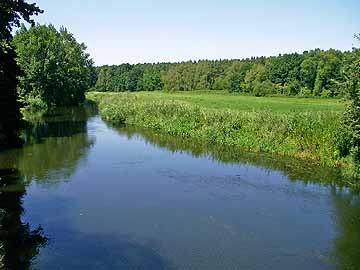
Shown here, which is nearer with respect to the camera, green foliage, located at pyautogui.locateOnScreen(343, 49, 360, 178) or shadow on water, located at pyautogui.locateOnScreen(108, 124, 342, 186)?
green foliage, located at pyautogui.locateOnScreen(343, 49, 360, 178)

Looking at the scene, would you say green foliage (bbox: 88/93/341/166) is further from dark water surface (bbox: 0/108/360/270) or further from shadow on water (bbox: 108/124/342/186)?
dark water surface (bbox: 0/108/360/270)

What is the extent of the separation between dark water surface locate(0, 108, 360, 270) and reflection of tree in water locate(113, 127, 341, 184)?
122 millimetres

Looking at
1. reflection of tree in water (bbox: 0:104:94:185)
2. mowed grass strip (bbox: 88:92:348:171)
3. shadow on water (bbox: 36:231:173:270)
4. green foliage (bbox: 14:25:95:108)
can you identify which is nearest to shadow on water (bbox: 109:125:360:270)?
mowed grass strip (bbox: 88:92:348:171)

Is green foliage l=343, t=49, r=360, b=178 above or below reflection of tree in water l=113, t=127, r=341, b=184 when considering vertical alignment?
above

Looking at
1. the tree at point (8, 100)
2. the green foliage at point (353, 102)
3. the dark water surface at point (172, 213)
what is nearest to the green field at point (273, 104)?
the green foliage at point (353, 102)

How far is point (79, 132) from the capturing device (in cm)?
3909

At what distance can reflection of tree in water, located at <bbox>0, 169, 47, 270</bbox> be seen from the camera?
11414 mm

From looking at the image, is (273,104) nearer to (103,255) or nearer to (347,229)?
(347,229)

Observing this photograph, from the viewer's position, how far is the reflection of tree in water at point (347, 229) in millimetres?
12398

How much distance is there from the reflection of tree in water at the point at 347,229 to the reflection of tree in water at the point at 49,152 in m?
13.6

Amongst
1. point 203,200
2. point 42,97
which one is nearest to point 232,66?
point 42,97

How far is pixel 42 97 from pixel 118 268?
56.0 m

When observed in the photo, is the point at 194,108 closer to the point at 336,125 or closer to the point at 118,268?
the point at 336,125

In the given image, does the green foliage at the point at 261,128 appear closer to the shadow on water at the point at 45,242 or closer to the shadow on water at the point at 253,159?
the shadow on water at the point at 253,159
